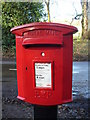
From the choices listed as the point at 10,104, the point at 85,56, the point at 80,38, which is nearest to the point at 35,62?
the point at 10,104

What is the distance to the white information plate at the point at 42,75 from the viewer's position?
205cm

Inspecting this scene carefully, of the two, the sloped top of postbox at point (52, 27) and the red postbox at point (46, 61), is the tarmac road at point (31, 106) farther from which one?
the sloped top of postbox at point (52, 27)

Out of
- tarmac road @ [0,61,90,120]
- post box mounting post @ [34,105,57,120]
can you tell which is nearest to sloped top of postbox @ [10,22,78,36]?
post box mounting post @ [34,105,57,120]

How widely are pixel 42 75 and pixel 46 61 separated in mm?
151

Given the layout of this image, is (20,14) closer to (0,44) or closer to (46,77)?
(0,44)

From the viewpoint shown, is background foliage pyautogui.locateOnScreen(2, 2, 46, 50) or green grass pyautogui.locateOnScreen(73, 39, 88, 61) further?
background foliage pyautogui.locateOnScreen(2, 2, 46, 50)

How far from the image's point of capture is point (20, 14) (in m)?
14.7

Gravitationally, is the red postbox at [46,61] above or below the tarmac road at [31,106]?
above

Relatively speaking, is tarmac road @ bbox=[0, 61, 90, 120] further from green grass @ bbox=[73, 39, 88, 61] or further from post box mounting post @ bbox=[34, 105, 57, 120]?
green grass @ bbox=[73, 39, 88, 61]

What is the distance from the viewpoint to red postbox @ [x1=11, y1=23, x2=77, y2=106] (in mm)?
2020

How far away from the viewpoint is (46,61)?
6.68ft

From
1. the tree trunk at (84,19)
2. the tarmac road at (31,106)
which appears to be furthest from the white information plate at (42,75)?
the tree trunk at (84,19)

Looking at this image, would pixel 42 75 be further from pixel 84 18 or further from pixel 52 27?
pixel 84 18

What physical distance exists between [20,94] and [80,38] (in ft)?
52.3
